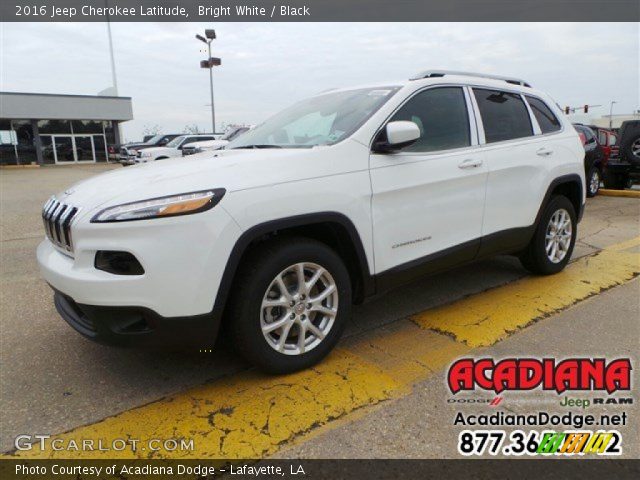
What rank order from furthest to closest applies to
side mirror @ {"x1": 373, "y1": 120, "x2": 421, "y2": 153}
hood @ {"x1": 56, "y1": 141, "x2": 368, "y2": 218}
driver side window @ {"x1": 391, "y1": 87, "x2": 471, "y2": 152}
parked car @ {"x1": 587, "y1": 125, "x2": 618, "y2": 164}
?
1. parked car @ {"x1": 587, "y1": 125, "x2": 618, "y2": 164}
2. driver side window @ {"x1": 391, "y1": 87, "x2": 471, "y2": 152}
3. side mirror @ {"x1": 373, "y1": 120, "x2": 421, "y2": 153}
4. hood @ {"x1": 56, "y1": 141, "x2": 368, "y2": 218}

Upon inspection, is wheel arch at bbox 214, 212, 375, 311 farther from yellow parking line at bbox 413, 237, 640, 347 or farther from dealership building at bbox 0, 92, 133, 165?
dealership building at bbox 0, 92, 133, 165

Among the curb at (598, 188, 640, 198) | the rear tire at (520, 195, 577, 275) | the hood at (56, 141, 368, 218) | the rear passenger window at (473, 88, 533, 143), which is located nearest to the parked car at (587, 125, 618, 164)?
the curb at (598, 188, 640, 198)

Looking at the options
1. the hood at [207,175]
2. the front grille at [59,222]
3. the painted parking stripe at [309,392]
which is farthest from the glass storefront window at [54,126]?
the painted parking stripe at [309,392]

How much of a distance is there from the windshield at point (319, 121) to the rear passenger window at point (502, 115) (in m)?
0.92

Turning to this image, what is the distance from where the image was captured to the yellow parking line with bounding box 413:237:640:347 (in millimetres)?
3469

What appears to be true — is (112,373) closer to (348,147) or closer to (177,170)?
(177,170)

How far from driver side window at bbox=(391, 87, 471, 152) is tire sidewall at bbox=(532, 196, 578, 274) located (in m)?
1.25

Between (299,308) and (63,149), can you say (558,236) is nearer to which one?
(299,308)

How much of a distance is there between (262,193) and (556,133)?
3.20 m

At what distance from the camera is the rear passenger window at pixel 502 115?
152 inches

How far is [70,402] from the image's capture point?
105 inches

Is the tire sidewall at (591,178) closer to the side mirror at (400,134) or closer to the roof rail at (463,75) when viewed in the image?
the roof rail at (463,75)

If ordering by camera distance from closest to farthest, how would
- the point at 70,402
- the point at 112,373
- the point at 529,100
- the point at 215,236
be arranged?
the point at 215,236 → the point at 70,402 → the point at 112,373 → the point at 529,100

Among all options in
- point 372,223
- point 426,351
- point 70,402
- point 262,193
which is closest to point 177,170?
point 262,193
